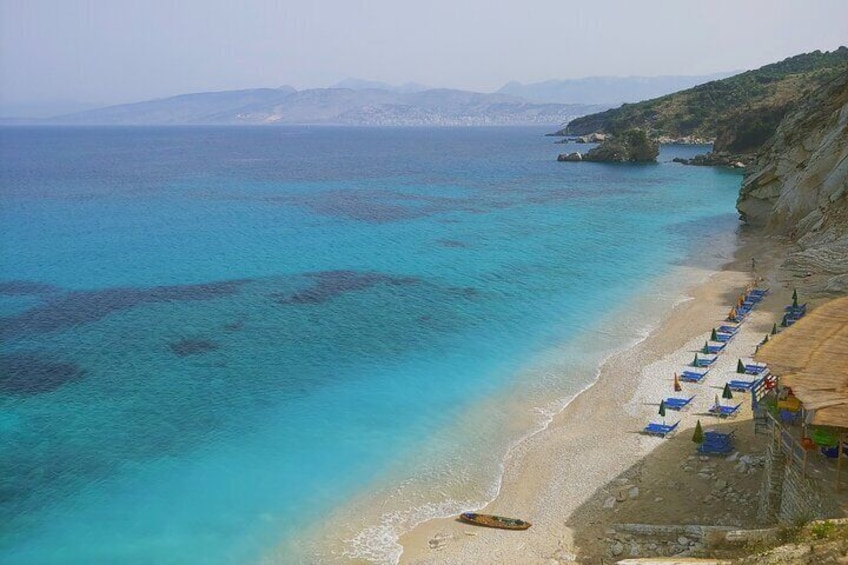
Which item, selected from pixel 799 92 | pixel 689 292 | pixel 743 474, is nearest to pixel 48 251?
pixel 689 292

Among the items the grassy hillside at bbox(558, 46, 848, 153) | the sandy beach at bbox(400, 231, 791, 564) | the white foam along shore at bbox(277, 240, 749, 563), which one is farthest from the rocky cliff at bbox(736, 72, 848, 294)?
the grassy hillside at bbox(558, 46, 848, 153)

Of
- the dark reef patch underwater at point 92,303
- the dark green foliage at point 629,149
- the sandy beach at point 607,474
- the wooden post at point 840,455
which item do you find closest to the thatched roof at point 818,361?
the wooden post at point 840,455

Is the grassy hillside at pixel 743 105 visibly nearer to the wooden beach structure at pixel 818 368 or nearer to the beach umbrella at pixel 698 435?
the beach umbrella at pixel 698 435

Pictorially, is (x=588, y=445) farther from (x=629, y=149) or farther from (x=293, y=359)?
(x=629, y=149)

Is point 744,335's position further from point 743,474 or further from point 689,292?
point 743,474

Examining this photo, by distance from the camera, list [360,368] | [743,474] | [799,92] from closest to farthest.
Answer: [743,474] < [360,368] < [799,92]

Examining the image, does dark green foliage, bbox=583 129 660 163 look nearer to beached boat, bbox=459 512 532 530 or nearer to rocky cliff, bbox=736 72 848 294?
rocky cliff, bbox=736 72 848 294
